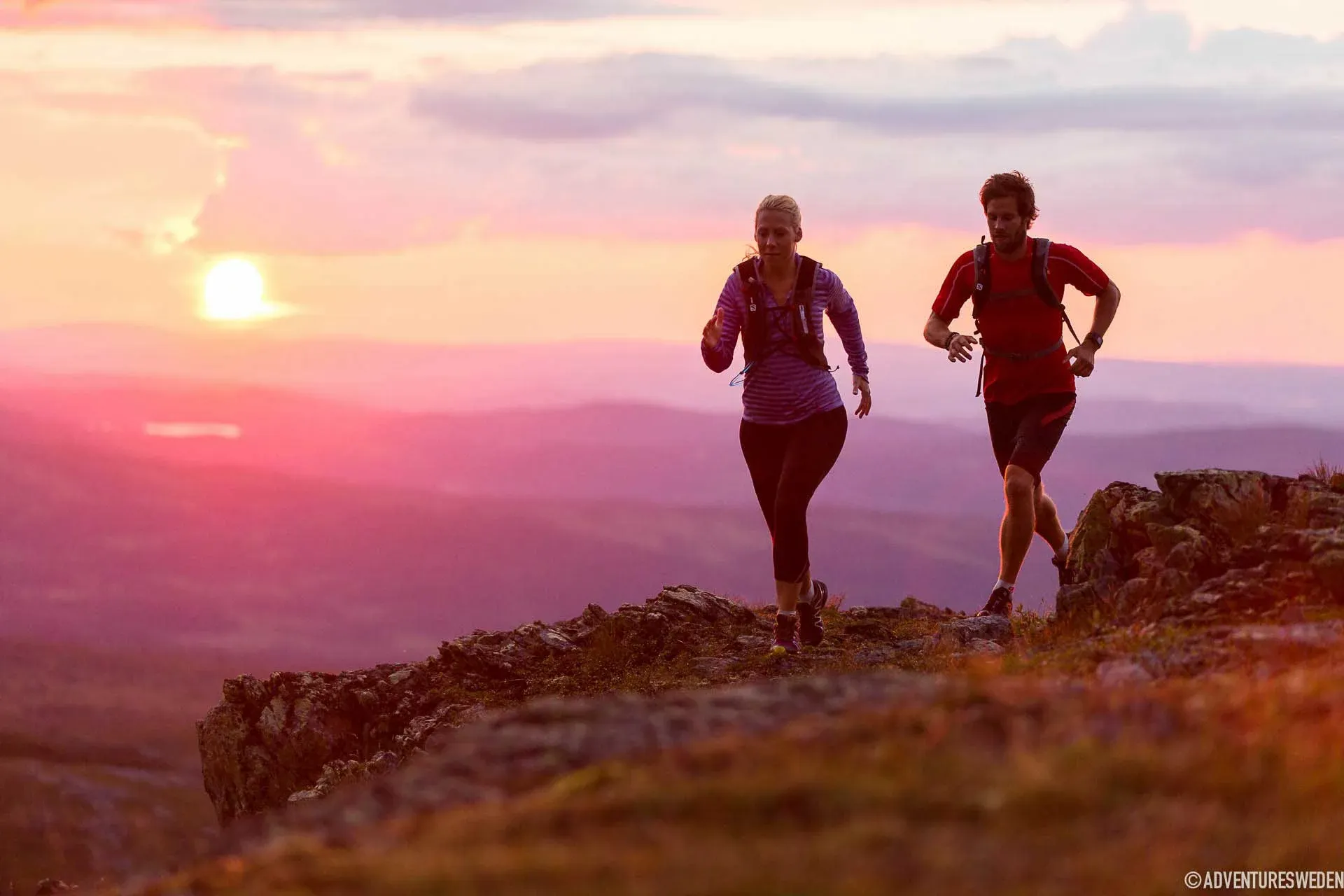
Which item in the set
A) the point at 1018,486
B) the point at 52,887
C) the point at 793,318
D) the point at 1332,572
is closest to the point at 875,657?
the point at 1018,486

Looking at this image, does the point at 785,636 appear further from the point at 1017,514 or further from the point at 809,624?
the point at 1017,514

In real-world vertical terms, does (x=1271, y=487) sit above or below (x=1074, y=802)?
above

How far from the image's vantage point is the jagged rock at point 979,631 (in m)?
13.5

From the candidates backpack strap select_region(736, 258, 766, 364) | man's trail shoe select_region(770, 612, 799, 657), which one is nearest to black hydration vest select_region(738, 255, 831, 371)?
backpack strap select_region(736, 258, 766, 364)

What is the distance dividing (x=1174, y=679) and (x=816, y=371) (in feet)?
16.4

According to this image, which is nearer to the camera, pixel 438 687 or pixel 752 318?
pixel 752 318

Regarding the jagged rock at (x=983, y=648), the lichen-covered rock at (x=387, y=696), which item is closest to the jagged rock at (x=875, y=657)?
the jagged rock at (x=983, y=648)

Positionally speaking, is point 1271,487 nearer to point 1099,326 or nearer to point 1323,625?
point 1099,326

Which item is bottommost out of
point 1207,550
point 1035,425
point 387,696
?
point 387,696

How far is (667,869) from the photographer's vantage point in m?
4.86

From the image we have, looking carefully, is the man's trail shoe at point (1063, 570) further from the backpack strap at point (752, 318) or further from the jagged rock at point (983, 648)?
the backpack strap at point (752, 318)

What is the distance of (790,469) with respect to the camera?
12281 millimetres

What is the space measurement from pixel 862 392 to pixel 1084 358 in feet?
6.18

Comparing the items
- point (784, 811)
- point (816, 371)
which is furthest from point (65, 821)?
point (784, 811)
